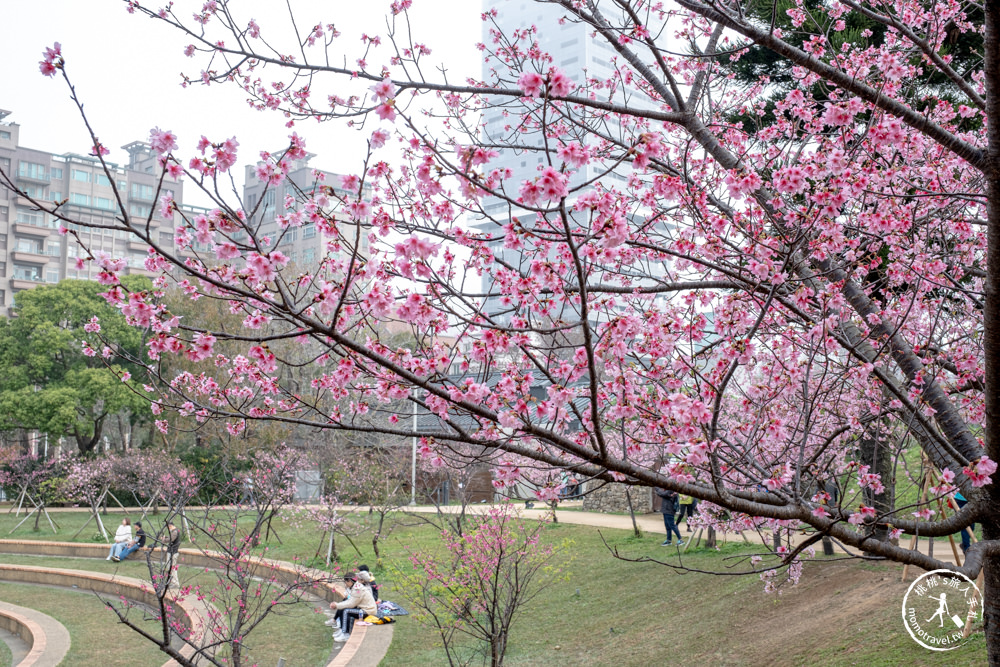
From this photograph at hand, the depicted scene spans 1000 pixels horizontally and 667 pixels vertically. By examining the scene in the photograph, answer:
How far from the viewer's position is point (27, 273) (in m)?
45.4

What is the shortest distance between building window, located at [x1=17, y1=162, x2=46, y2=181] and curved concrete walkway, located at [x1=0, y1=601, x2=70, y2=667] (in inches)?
1750

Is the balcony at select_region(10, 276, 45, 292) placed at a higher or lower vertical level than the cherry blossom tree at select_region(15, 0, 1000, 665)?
higher

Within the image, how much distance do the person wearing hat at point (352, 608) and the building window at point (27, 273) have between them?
44.5 meters

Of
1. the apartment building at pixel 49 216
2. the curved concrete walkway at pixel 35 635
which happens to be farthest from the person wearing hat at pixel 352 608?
the apartment building at pixel 49 216

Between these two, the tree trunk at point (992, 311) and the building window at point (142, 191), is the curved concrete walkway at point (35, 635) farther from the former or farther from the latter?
the building window at point (142, 191)

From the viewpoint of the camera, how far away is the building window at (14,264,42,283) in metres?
44.8

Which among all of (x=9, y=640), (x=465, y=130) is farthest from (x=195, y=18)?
(x=9, y=640)

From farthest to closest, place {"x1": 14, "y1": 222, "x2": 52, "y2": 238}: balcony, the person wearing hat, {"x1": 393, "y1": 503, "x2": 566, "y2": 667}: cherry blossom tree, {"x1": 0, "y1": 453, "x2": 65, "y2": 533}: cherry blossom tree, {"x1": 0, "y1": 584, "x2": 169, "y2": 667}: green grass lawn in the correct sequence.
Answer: {"x1": 14, "y1": 222, "x2": 52, "y2": 238}: balcony → {"x1": 0, "y1": 453, "x2": 65, "y2": 533}: cherry blossom tree → the person wearing hat → {"x1": 0, "y1": 584, "x2": 169, "y2": 667}: green grass lawn → {"x1": 393, "y1": 503, "x2": 566, "y2": 667}: cherry blossom tree

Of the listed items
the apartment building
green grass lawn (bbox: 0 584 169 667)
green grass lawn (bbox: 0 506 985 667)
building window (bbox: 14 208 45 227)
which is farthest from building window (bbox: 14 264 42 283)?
green grass lawn (bbox: 0 506 985 667)

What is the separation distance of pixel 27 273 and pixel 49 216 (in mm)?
5417

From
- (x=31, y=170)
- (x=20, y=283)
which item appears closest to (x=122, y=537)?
(x=20, y=283)

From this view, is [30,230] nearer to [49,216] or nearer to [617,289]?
[49,216]

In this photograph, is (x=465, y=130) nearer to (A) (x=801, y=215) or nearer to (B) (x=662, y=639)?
(A) (x=801, y=215)

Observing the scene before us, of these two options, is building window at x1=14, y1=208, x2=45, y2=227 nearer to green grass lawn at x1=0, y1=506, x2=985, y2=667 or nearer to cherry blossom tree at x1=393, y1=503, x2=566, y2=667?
green grass lawn at x1=0, y1=506, x2=985, y2=667
